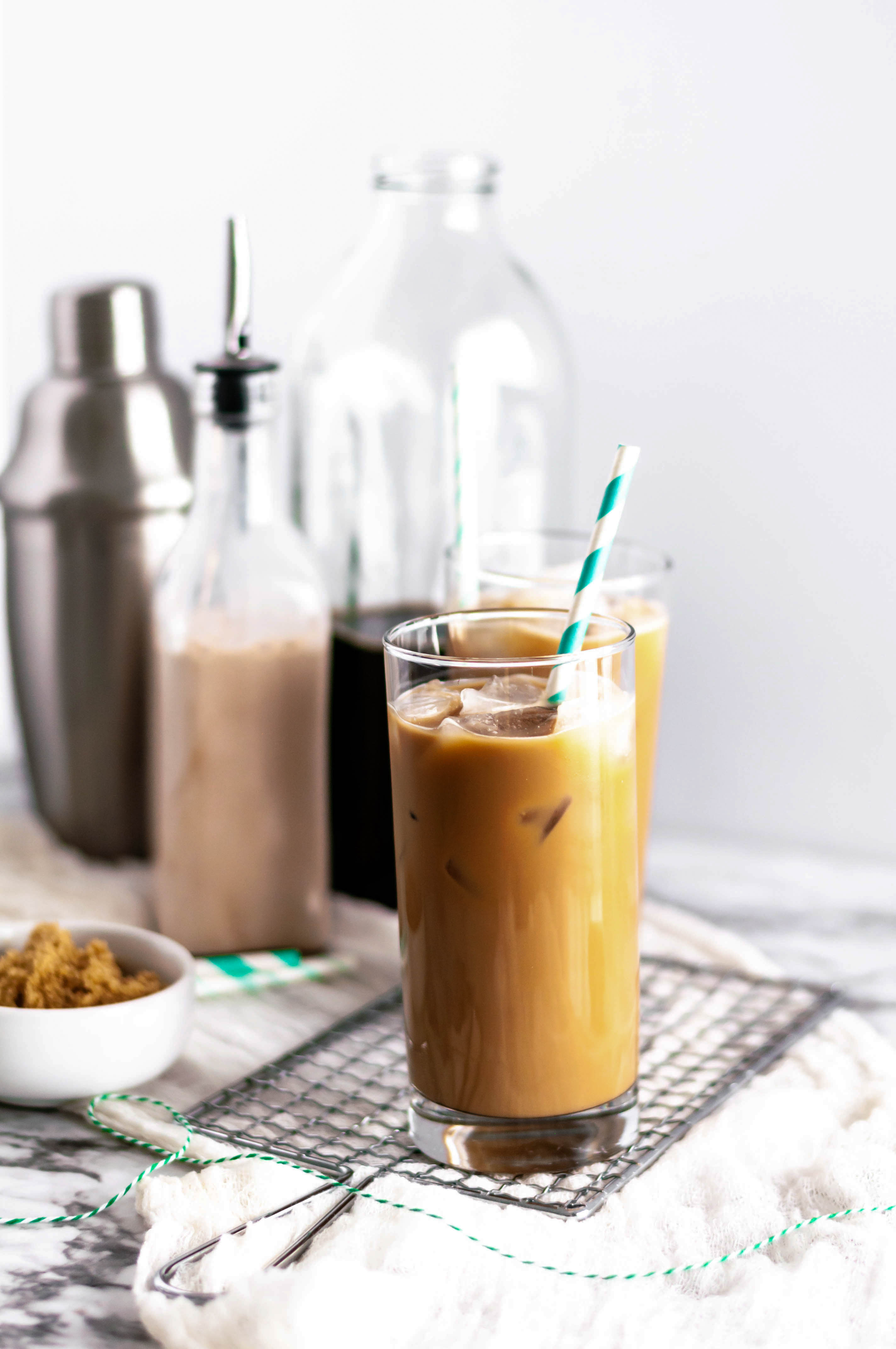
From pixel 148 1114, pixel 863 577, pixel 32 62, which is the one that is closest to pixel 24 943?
pixel 148 1114

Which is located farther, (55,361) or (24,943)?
(55,361)

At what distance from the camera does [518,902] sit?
0.72m

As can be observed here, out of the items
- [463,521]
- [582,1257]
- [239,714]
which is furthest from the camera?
[239,714]

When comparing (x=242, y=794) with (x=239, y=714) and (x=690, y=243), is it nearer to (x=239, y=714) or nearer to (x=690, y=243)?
(x=239, y=714)

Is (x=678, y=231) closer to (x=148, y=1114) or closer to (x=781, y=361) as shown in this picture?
(x=781, y=361)

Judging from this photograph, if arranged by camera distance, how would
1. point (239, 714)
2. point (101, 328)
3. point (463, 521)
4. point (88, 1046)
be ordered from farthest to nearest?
point (101, 328), point (239, 714), point (463, 521), point (88, 1046)

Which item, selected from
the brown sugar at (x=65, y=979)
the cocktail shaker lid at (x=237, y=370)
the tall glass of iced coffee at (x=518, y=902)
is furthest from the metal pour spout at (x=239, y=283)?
the brown sugar at (x=65, y=979)

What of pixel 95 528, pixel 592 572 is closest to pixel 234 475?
pixel 95 528

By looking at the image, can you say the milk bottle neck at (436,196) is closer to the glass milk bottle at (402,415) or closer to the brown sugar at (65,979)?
the glass milk bottle at (402,415)

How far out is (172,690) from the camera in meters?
1.04

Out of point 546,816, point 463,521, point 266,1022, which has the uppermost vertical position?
point 463,521

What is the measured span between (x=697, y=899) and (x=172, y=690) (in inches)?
18.0

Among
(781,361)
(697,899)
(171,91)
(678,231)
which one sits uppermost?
(171,91)

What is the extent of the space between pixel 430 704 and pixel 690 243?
0.64 m
